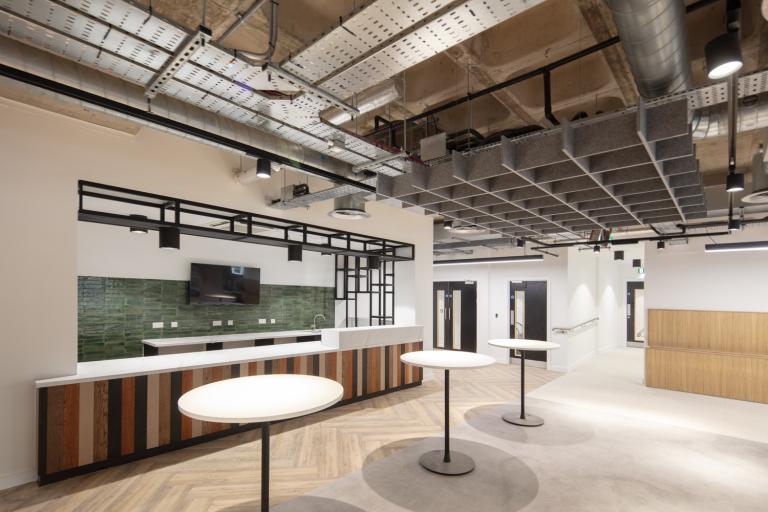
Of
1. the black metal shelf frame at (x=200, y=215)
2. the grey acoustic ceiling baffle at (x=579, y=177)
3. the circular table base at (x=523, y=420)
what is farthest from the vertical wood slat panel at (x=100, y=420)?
the circular table base at (x=523, y=420)

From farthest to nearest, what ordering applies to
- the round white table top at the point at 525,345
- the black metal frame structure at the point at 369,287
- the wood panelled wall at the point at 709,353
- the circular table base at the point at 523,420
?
the black metal frame structure at the point at 369,287, the wood panelled wall at the point at 709,353, the round white table top at the point at 525,345, the circular table base at the point at 523,420

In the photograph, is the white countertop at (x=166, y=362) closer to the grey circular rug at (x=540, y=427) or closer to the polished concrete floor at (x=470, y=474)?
the polished concrete floor at (x=470, y=474)

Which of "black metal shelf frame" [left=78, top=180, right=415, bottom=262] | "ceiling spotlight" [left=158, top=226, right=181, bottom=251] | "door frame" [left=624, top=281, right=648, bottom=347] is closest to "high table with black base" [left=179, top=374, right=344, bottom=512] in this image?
"ceiling spotlight" [left=158, top=226, right=181, bottom=251]

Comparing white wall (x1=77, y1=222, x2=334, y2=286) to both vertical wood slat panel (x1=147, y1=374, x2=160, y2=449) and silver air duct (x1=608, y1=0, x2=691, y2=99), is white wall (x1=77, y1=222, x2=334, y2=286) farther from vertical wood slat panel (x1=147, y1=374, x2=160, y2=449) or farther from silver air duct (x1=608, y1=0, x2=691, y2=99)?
silver air duct (x1=608, y1=0, x2=691, y2=99)

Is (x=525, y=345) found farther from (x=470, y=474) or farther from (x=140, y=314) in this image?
(x=140, y=314)

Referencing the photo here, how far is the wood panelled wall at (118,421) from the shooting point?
329 cm

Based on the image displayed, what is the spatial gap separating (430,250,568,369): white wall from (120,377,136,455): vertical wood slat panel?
796 cm

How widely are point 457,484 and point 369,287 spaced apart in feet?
15.7

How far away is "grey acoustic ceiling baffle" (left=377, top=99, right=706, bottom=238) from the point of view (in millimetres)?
2629

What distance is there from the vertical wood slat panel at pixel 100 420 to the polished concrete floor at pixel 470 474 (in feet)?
0.59

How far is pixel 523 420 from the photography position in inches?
197

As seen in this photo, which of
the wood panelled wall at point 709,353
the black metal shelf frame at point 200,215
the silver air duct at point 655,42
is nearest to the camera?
the silver air duct at point 655,42

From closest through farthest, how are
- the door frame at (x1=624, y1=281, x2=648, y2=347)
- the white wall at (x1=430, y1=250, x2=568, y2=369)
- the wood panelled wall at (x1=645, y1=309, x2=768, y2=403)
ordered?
the wood panelled wall at (x1=645, y1=309, x2=768, y2=403)
the white wall at (x1=430, y1=250, x2=568, y2=369)
the door frame at (x1=624, y1=281, x2=648, y2=347)

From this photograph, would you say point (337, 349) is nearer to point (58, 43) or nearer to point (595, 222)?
point (595, 222)
